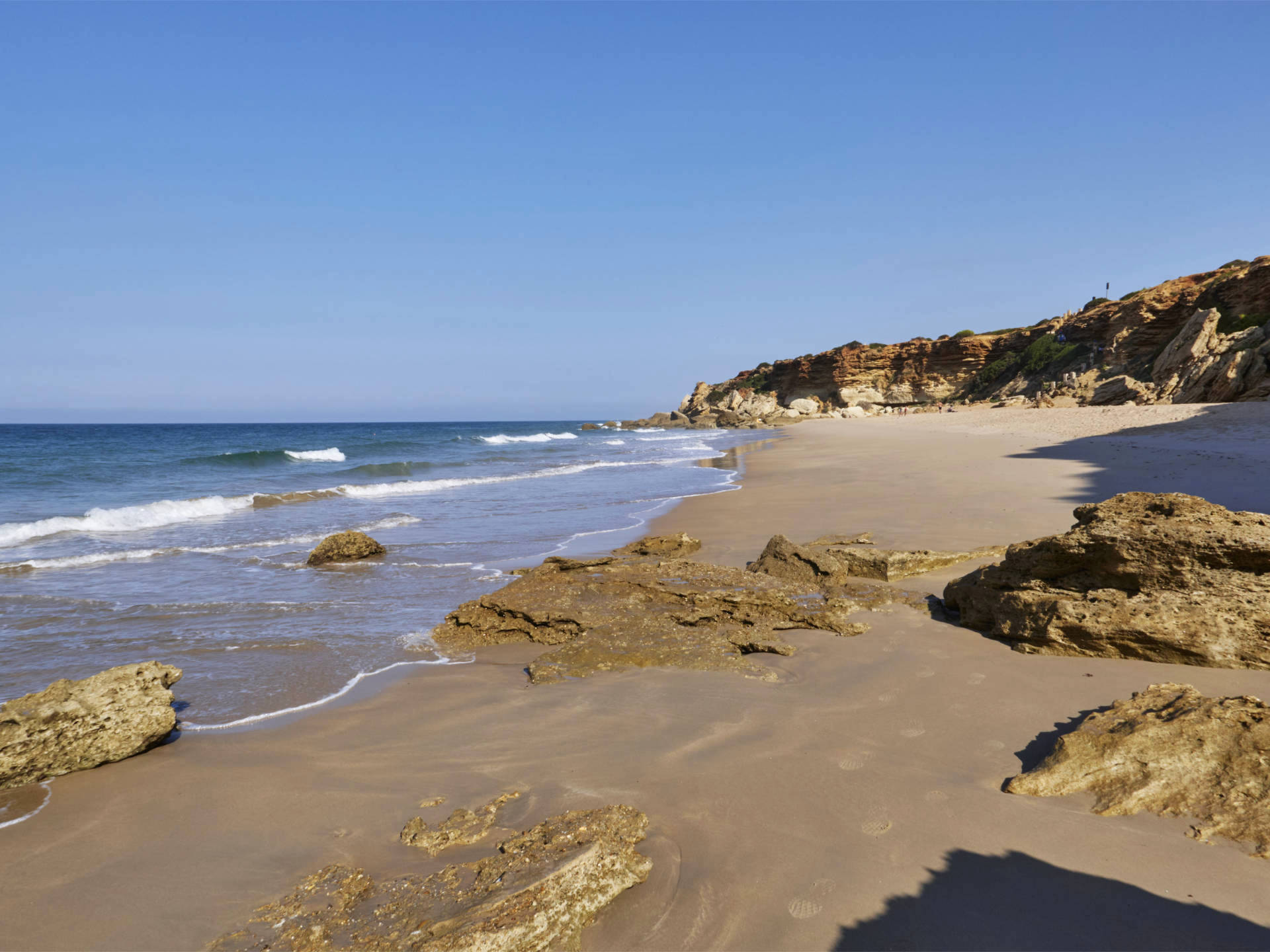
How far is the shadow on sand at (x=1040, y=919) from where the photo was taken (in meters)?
2.16

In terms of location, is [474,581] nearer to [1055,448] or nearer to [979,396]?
[1055,448]

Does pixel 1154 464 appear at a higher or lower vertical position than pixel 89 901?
higher

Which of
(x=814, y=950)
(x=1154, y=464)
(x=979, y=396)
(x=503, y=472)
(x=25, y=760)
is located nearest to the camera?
(x=814, y=950)

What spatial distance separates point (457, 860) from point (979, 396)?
2478 inches

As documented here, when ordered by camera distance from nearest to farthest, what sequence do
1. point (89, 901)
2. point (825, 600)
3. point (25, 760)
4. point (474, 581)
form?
point (89, 901)
point (25, 760)
point (825, 600)
point (474, 581)

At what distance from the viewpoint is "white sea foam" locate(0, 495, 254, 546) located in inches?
488

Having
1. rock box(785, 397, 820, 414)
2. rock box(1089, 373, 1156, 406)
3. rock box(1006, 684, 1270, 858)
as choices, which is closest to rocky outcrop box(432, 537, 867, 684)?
rock box(1006, 684, 1270, 858)

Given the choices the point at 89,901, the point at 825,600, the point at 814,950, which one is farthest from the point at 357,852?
the point at 825,600

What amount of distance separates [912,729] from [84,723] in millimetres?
4749

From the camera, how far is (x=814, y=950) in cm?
225

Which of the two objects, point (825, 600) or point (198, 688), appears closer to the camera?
point (198, 688)

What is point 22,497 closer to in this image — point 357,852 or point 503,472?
point 503,472

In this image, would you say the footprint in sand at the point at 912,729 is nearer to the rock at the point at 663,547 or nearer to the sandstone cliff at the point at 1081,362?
the rock at the point at 663,547

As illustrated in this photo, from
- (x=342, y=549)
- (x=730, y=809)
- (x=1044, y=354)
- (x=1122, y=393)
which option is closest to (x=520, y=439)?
(x=1044, y=354)
